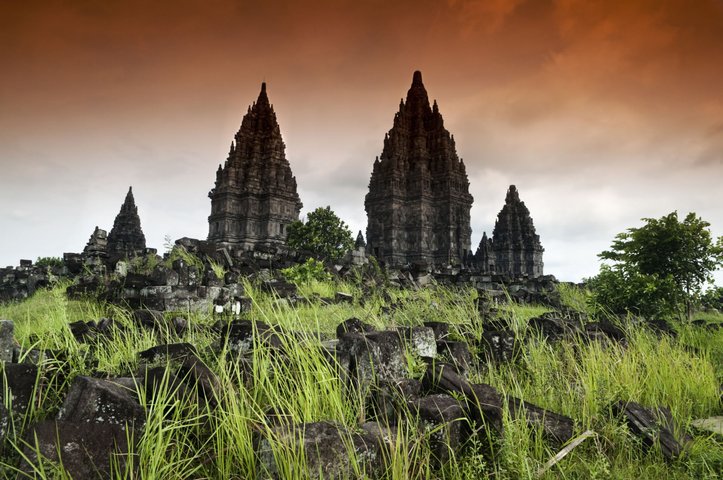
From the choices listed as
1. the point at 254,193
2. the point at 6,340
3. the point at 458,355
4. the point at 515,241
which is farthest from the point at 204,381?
the point at 515,241

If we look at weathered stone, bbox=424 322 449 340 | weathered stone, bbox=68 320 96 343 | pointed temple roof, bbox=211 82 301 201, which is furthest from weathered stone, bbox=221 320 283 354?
pointed temple roof, bbox=211 82 301 201

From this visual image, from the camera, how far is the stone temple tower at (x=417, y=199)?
158ft

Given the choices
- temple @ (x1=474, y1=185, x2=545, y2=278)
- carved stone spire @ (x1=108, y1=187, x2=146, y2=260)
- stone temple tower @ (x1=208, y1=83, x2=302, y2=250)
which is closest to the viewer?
carved stone spire @ (x1=108, y1=187, x2=146, y2=260)

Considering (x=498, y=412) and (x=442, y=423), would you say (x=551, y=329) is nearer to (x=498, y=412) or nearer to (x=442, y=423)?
(x=498, y=412)

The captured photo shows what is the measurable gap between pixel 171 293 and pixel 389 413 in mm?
4960

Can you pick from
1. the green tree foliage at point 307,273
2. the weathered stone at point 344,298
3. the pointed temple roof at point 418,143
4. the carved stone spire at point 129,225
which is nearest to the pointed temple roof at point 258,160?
the carved stone spire at point 129,225

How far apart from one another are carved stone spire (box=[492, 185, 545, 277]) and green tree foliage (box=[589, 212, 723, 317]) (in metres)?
44.7

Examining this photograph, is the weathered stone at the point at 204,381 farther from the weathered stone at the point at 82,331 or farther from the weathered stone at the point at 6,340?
the weathered stone at the point at 82,331

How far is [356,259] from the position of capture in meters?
12.9

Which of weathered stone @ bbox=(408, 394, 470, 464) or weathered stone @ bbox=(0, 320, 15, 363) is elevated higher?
weathered stone @ bbox=(0, 320, 15, 363)

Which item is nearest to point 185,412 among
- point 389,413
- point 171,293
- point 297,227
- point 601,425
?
point 389,413

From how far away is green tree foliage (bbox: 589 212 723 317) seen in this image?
7.50 metres

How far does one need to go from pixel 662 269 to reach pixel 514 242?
47.0 metres

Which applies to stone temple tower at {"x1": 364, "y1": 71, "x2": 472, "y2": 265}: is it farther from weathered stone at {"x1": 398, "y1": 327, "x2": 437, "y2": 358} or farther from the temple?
weathered stone at {"x1": 398, "y1": 327, "x2": 437, "y2": 358}
